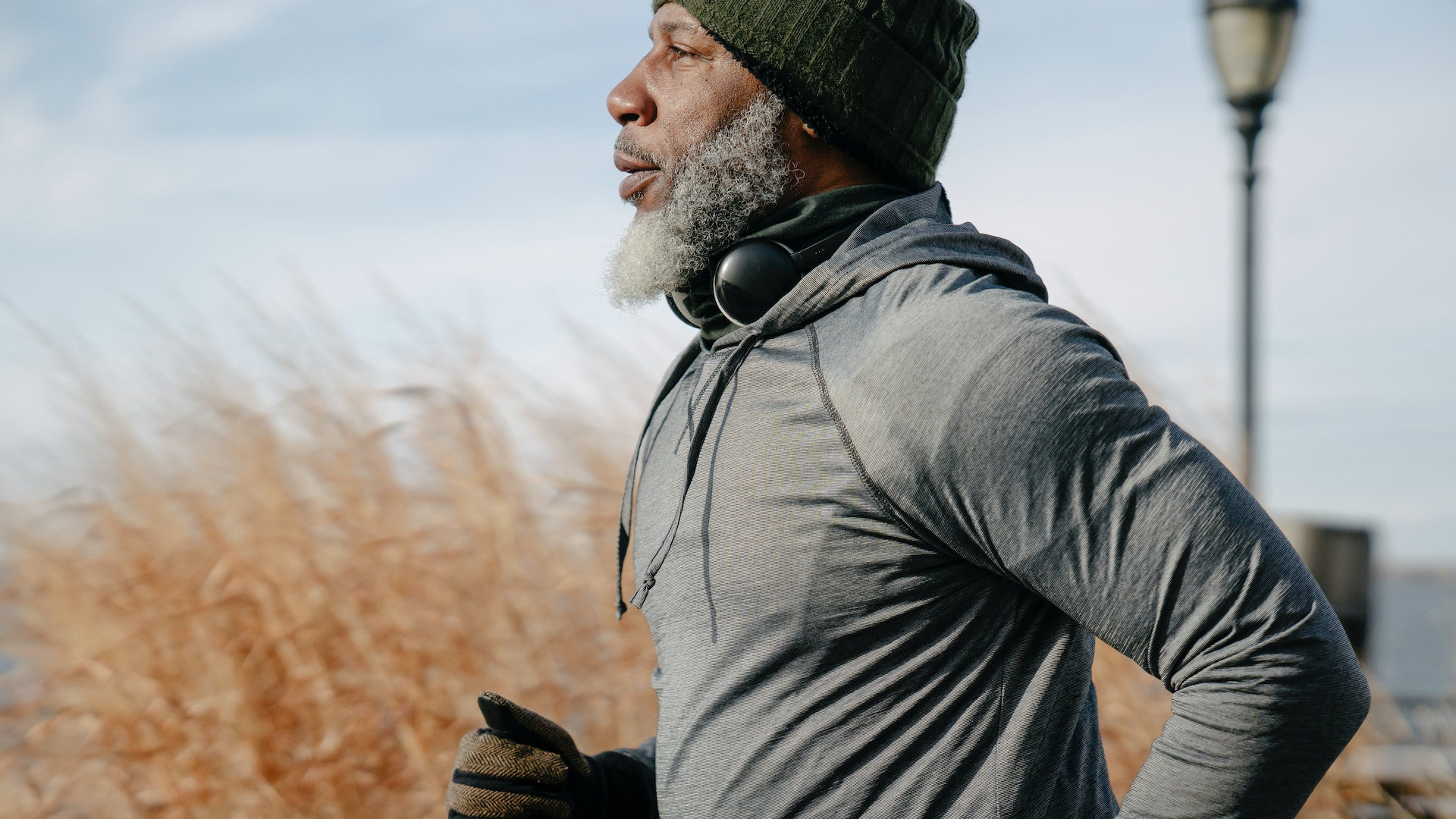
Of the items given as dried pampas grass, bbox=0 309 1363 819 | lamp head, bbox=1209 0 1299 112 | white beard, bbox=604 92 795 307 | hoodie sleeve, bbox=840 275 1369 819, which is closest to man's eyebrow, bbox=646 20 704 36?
white beard, bbox=604 92 795 307

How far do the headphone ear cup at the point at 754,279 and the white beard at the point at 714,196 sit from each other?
111mm

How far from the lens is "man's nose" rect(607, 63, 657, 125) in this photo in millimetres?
1617

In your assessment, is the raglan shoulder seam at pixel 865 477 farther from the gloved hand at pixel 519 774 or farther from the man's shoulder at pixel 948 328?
the gloved hand at pixel 519 774

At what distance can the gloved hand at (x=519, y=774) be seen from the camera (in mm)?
1529

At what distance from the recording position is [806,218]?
1.49 meters

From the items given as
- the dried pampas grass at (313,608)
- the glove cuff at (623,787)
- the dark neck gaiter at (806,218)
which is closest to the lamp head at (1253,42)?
the dried pampas grass at (313,608)

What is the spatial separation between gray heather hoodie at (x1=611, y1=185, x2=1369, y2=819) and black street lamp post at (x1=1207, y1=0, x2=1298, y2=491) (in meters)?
3.60

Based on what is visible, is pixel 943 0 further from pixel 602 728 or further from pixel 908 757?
pixel 602 728

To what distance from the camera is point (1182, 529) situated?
3.55 feet

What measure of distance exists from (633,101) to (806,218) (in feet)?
1.05

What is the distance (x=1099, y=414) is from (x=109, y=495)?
3.01 m

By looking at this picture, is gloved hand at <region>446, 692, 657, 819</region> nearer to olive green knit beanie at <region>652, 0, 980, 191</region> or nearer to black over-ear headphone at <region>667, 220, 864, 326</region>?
black over-ear headphone at <region>667, 220, 864, 326</region>

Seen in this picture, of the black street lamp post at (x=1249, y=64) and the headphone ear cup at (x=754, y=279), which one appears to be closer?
the headphone ear cup at (x=754, y=279)

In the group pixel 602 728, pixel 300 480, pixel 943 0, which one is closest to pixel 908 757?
pixel 943 0
